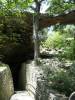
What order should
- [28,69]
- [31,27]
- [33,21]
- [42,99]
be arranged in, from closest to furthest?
[42,99] < [28,69] < [33,21] < [31,27]

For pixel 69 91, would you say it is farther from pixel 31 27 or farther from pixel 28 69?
pixel 31 27

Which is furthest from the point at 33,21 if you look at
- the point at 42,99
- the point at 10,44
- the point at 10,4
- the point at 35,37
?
the point at 42,99

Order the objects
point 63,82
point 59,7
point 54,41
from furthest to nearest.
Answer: point 54,41, point 59,7, point 63,82

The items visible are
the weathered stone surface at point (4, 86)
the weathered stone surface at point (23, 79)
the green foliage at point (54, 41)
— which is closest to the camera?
the weathered stone surface at point (4, 86)

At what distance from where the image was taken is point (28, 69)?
11438mm

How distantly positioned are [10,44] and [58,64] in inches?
133

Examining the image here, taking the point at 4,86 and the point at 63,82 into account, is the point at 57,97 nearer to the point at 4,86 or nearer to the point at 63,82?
the point at 63,82

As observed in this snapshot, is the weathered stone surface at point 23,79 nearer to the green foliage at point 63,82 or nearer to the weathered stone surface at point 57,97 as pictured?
the green foliage at point 63,82

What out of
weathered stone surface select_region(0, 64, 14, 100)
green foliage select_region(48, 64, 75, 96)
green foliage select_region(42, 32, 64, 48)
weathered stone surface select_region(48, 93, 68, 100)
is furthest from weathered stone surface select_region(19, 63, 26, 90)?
weathered stone surface select_region(48, 93, 68, 100)

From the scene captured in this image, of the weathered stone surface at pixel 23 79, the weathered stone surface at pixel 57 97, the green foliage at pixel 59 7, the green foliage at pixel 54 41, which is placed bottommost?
the weathered stone surface at pixel 23 79

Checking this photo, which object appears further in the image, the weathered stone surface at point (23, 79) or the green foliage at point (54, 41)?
the green foliage at point (54, 41)

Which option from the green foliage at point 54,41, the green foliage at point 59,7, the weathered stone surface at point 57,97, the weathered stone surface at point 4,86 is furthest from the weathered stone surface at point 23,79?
the weathered stone surface at point 57,97

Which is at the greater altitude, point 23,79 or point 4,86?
point 4,86

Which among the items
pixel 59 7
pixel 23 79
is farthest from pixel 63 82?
pixel 59 7
